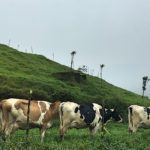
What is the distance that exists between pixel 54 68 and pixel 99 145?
44.6 m

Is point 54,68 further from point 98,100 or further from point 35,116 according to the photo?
point 35,116

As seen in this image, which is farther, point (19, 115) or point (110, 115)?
point (110, 115)

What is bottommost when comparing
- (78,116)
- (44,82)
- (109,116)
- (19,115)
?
(19,115)

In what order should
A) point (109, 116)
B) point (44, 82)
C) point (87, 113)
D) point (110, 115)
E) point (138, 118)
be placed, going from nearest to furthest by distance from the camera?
1. point (87, 113)
2. point (138, 118)
3. point (109, 116)
4. point (110, 115)
5. point (44, 82)

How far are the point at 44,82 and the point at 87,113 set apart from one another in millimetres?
19665

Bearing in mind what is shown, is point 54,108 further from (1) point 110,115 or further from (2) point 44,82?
(2) point 44,82

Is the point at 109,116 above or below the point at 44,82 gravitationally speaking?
below

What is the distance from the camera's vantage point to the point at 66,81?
181 ft

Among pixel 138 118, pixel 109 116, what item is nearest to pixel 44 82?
pixel 109 116

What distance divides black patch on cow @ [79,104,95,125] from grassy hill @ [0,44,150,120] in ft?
39.4

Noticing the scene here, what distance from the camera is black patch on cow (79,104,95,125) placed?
29781 millimetres

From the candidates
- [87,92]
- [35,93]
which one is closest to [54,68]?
[87,92]

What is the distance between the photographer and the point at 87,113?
98.9 ft

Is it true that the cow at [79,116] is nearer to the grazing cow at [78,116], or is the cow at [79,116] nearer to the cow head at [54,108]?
the grazing cow at [78,116]
